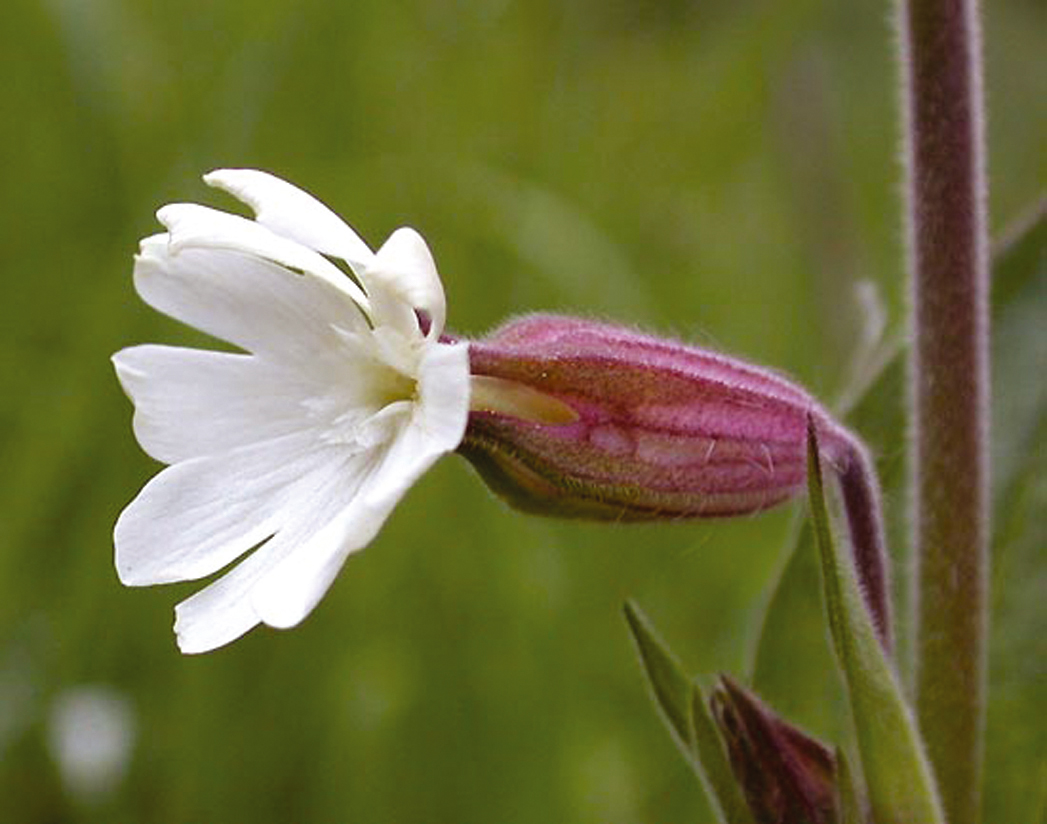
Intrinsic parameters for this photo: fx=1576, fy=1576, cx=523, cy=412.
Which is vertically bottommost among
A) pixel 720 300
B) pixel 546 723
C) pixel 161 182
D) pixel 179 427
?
pixel 546 723

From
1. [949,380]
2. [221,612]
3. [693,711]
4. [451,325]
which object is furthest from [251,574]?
[451,325]

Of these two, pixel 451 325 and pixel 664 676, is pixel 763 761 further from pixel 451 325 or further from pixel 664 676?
pixel 451 325

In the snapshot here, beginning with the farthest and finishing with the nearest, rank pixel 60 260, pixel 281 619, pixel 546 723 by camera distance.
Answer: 1. pixel 60 260
2. pixel 546 723
3. pixel 281 619

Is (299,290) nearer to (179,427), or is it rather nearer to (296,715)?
(179,427)

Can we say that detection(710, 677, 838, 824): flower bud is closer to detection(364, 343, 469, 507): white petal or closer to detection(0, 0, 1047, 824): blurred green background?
detection(0, 0, 1047, 824): blurred green background

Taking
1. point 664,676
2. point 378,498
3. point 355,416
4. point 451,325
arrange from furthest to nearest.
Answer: point 451,325, point 664,676, point 355,416, point 378,498

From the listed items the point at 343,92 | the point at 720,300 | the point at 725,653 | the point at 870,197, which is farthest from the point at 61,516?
the point at 870,197
